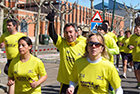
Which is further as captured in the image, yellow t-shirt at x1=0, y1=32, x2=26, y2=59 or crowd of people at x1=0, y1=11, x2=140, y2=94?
yellow t-shirt at x1=0, y1=32, x2=26, y2=59

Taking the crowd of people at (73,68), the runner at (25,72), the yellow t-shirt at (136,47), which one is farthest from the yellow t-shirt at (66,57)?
the yellow t-shirt at (136,47)

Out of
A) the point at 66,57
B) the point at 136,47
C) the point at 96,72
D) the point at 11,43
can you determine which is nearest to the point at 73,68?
the point at 96,72

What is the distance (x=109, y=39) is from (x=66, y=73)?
2005mm

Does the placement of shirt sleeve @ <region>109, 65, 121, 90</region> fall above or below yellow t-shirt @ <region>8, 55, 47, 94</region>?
above

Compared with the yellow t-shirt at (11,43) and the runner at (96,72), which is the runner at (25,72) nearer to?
the runner at (96,72)

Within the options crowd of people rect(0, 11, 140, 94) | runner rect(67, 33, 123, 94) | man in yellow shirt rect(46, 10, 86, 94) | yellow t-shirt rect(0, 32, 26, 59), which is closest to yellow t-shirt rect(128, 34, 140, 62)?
crowd of people rect(0, 11, 140, 94)

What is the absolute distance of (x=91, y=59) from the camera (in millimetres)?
2795

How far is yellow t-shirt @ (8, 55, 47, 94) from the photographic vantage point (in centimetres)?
358

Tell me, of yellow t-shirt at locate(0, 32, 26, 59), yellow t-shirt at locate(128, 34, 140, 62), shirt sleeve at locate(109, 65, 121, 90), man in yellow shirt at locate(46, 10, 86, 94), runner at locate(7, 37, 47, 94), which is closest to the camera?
shirt sleeve at locate(109, 65, 121, 90)

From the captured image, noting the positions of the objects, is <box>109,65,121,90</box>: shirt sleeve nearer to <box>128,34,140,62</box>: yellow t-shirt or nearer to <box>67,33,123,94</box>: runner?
<box>67,33,123,94</box>: runner

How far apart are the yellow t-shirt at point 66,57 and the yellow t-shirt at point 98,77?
1.38m

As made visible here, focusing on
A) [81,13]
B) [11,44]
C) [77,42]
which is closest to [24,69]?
[77,42]

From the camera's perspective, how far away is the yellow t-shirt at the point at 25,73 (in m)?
3.58

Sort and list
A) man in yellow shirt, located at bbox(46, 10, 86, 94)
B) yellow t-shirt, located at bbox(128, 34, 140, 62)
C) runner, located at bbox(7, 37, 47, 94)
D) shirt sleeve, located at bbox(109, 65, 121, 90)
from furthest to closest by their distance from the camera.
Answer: yellow t-shirt, located at bbox(128, 34, 140, 62), man in yellow shirt, located at bbox(46, 10, 86, 94), runner, located at bbox(7, 37, 47, 94), shirt sleeve, located at bbox(109, 65, 121, 90)
